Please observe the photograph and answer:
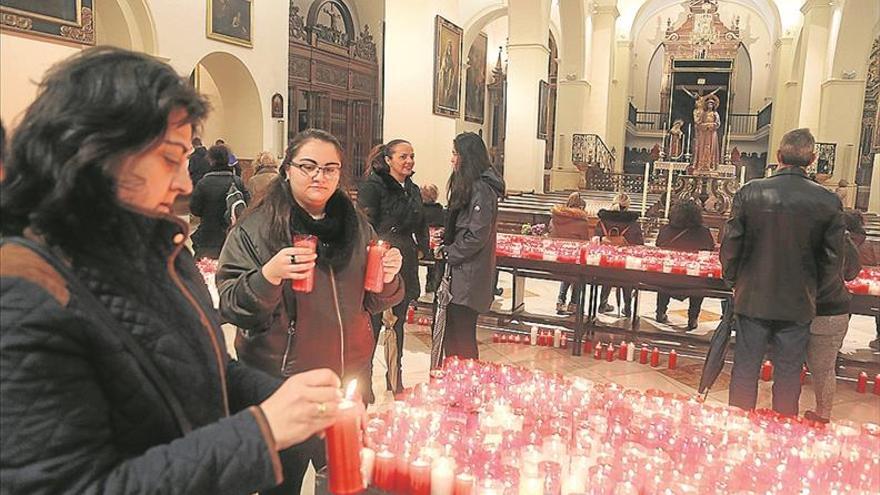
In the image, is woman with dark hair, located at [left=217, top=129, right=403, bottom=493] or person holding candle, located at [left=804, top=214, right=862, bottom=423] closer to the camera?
woman with dark hair, located at [left=217, top=129, right=403, bottom=493]

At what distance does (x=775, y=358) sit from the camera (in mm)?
4145

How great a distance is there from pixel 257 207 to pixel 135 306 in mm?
1440

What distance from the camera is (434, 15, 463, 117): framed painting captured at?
8.24 metres

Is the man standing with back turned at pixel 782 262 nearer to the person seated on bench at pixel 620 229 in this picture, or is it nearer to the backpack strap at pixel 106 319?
the person seated on bench at pixel 620 229

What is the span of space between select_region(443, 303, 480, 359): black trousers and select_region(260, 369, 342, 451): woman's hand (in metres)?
3.39

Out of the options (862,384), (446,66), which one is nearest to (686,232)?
(862,384)

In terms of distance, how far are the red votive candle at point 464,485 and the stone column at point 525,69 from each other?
1283 centimetres

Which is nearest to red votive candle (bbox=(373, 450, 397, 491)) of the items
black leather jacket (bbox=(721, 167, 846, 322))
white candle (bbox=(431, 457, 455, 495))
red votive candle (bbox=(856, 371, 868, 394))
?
white candle (bbox=(431, 457, 455, 495))

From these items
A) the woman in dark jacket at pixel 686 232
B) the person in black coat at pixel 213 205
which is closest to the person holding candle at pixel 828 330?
the woman in dark jacket at pixel 686 232

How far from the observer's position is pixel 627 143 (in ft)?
102

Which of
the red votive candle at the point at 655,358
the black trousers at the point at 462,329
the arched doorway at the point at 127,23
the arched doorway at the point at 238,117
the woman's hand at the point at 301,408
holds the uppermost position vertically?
the arched doorway at the point at 127,23

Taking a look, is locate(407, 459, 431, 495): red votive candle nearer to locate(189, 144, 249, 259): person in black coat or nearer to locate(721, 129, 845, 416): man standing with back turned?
locate(721, 129, 845, 416): man standing with back turned

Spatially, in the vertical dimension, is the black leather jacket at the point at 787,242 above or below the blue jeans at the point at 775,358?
above

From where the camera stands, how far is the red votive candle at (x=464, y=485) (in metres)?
1.96
